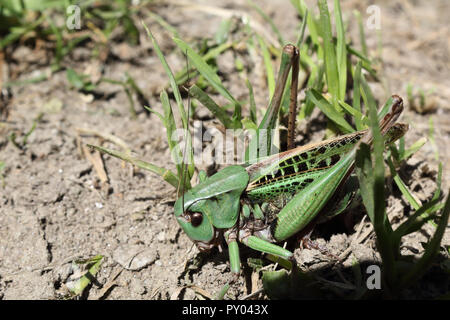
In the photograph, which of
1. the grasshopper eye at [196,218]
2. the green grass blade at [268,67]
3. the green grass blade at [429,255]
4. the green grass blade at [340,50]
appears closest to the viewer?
the green grass blade at [429,255]

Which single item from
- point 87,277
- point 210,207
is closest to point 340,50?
point 210,207

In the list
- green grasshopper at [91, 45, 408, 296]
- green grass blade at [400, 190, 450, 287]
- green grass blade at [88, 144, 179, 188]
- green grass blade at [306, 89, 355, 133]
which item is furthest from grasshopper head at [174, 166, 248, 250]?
green grass blade at [400, 190, 450, 287]

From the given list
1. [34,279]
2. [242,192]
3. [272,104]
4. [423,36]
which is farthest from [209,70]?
[423,36]

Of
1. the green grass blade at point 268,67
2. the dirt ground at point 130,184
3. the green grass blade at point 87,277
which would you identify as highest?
the green grass blade at point 268,67

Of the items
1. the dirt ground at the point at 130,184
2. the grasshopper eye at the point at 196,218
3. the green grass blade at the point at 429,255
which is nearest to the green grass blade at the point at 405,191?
the dirt ground at the point at 130,184

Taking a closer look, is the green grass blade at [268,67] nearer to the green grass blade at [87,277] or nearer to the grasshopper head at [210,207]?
the grasshopper head at [210,207]

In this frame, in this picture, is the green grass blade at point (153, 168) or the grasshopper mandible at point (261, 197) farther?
the green grass blade at point (153, 168)

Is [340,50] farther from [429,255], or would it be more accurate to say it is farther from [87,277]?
[87,277]

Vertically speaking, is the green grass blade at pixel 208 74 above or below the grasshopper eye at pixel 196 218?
above
